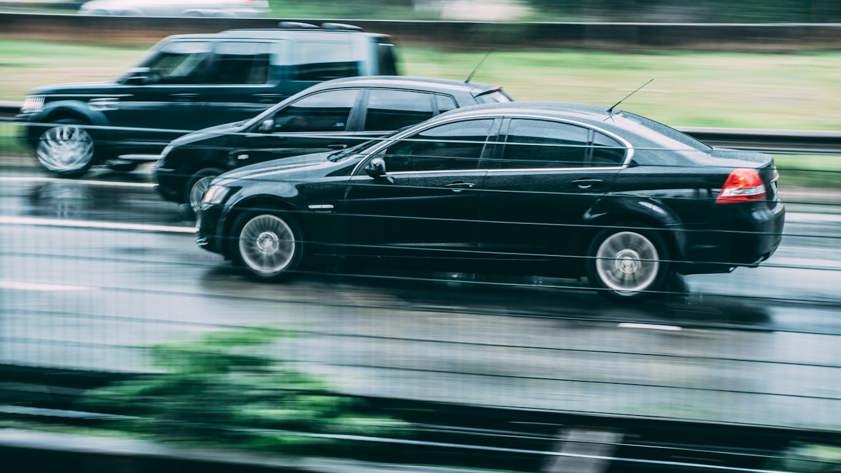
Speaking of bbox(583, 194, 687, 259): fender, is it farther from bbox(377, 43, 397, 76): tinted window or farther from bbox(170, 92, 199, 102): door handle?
bbox(170, 92, 199, 102): door handle

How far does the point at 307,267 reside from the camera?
12.9 feet

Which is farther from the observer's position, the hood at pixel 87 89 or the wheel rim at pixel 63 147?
the hood at pixel 87 89

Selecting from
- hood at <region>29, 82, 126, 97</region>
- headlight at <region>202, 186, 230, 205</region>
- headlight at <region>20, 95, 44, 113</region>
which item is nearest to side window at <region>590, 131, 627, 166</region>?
headlight at <region>202, 186, 230, 205</region>

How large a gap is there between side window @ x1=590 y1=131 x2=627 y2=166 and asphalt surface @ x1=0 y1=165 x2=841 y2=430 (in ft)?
12.3

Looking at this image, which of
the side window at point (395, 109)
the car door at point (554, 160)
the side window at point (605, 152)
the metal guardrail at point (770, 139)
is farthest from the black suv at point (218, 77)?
the side window at point (605, 152)

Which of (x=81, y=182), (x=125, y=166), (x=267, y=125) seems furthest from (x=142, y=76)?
(x=81, y=182)

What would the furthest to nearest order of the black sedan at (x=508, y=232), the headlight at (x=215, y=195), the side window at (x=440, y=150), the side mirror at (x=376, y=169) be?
the side window at (x=440, y=150)
the side mirror at (x=376, y=169)
the headlight at (x=215, y=195)
the black sedan at (x=508, y=232)

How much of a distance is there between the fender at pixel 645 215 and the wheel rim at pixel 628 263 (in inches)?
3.8

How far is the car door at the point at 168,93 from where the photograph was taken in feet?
42.0

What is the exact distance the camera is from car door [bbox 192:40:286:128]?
12.4m

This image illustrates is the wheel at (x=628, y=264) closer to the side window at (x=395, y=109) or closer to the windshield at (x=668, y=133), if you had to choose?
the windshield at (x=668, y=133)

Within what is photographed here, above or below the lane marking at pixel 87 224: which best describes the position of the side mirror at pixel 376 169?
above

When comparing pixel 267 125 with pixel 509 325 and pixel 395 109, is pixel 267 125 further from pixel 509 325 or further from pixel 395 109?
pixel 509 325

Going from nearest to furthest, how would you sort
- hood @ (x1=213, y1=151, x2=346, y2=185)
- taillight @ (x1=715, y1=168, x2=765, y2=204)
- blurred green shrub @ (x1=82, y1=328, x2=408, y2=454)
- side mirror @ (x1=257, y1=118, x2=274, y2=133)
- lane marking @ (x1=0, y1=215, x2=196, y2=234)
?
blurred green shrub @ (x1=82, y1=328, x2=408, y2=454)
lane marking @ (x1=0, y1=215, x2=196, y2=234)
hood @ (x1=213, y1=151, x2=346, y2=185)
taillight @ (x1=715, y1=168, x2=765, y2=204)
side mirror @ (x1=257, y1=118, x2=274, y2=133)
